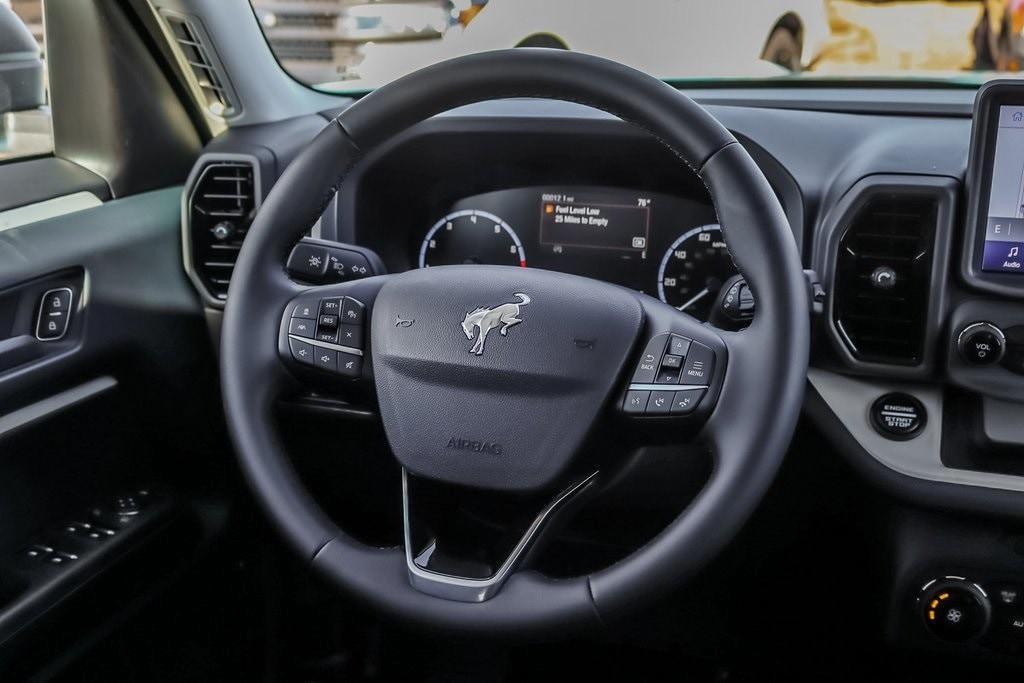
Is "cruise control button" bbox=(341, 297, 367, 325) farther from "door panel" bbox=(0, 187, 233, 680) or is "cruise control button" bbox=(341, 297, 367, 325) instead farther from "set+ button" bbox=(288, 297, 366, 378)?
"door panel" bbox=(0, 187, 233, 680)

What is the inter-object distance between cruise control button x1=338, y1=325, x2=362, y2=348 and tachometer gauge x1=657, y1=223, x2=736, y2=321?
23.5 inches

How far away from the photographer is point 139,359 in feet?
5.25

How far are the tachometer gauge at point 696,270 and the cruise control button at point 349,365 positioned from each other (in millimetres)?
607

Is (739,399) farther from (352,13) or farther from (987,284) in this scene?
(352,13)

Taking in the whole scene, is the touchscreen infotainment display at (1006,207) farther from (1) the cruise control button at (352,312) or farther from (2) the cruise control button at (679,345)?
(1) the cruise control button at (352,312)

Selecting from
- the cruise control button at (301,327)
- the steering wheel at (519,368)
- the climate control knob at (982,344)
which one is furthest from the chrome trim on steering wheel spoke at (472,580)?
the climate control knob at (982,344)

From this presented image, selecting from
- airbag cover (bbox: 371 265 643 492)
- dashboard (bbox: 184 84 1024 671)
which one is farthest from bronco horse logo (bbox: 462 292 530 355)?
dashboard (bbox: 184 84 1024 671)

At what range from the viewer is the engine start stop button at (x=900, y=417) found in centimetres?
144

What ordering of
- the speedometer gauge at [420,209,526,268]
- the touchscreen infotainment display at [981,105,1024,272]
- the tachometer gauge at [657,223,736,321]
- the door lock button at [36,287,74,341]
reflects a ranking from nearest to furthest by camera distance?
1. the touchscreen infotainment display at [981,105,1024,272]
2. the door lock button at [36,287,74,341]
3. the tachometer gauge at [657,223,736,321]
4. the speedometer gauge at [420,209,526,268]

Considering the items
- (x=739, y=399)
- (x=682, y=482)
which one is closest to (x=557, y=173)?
(x=682, y=482)

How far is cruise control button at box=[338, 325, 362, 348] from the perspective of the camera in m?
1.19

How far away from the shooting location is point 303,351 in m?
1.19

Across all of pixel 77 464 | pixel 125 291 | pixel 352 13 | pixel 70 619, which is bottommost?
pixel 70 619

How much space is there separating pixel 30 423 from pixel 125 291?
0.85ft
